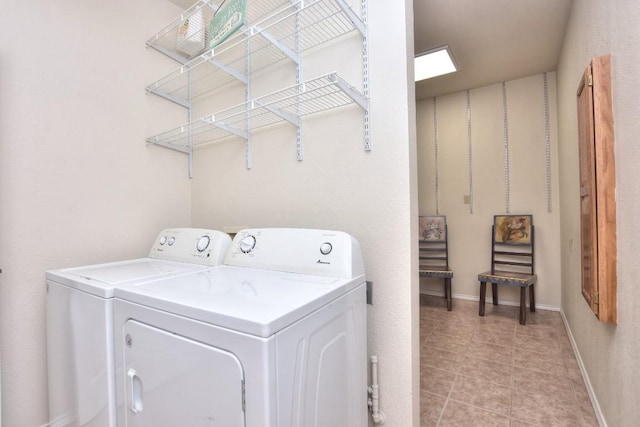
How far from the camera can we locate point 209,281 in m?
1.13

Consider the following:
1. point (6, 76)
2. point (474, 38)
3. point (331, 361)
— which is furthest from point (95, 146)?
point (474, 38)

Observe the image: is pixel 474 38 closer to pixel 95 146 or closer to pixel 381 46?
pixel 381 46

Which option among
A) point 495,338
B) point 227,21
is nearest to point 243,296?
point 227,21

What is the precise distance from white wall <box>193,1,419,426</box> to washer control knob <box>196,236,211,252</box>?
416mm

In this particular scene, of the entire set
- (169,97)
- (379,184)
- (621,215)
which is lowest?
(621,215)

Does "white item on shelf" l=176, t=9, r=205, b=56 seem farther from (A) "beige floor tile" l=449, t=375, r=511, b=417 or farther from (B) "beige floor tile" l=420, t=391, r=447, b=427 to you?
(A) "beige floor tile" l=449, t=375, r=511, b=417

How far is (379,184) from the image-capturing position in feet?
4.43

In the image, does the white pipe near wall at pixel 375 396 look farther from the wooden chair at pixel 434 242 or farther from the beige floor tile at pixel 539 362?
the wooden chair at pixel 434 242

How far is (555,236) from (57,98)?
445 cm

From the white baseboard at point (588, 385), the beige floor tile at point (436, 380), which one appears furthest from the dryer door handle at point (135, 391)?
the white baseboard at point (588, 385)

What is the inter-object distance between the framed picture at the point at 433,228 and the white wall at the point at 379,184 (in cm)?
271

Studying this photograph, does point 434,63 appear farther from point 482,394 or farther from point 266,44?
point 482,394

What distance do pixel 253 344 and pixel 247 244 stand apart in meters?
0.77

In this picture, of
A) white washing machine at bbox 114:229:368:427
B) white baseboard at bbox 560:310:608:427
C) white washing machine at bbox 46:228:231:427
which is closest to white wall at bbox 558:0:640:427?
white baseboard at bbox 560:310:608:427
